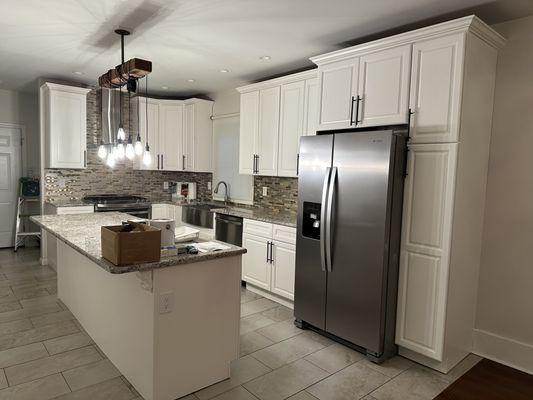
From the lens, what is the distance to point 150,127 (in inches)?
228

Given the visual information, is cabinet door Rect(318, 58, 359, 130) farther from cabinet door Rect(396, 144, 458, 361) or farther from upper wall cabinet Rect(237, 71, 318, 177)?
cabinet door Rect(396, 144, 458, 361)

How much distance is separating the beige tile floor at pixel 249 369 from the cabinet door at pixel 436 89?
1735 millimetres

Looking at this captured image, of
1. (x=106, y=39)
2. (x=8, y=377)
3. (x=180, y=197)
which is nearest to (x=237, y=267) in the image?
(x=8, y=377)

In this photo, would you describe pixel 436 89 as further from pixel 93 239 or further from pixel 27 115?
pixel 27 115

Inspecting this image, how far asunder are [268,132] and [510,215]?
2560 millimetres

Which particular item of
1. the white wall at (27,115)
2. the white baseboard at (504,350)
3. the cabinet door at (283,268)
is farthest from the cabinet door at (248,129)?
the white wall at (27,115)

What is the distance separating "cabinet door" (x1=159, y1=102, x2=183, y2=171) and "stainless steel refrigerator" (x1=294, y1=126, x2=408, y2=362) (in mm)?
3074

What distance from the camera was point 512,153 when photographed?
2.90 m

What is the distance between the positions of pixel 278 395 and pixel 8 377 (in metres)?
1.84

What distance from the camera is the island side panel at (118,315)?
232 cm

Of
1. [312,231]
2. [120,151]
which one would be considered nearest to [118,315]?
[120,151]

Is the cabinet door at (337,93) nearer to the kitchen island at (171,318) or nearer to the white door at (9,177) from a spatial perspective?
the kitchen island at (171,318)

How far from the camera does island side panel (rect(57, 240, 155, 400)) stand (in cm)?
232

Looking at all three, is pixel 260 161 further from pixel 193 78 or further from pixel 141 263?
pixel 141 263
